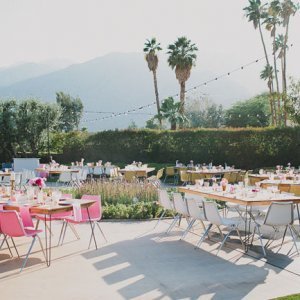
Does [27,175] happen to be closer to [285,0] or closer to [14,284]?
[14,284]

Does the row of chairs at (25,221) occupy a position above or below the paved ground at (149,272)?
above

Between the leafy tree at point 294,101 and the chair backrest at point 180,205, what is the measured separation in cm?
1583

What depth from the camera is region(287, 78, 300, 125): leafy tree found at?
23141mm

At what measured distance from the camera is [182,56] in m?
32.0

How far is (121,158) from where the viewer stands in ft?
84.0

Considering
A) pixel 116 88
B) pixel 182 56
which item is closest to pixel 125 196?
pixel 182 56

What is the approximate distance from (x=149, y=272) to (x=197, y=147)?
1796cm

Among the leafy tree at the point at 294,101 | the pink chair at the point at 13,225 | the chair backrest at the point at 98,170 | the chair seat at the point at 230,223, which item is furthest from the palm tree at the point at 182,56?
the pink chair at the point at 13,225

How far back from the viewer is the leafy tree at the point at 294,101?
23141 millimetres

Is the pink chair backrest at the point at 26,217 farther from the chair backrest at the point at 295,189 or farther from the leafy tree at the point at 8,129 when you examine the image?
the leafy tree at the point at 8,129

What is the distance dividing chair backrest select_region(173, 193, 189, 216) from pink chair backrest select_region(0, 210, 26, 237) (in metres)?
2.76

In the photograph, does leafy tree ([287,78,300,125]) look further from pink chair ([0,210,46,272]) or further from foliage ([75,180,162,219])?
pink chair ([0,210,46,272])

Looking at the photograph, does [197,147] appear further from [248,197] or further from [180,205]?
[248,197]

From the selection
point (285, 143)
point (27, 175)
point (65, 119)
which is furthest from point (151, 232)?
point (65, 119)
